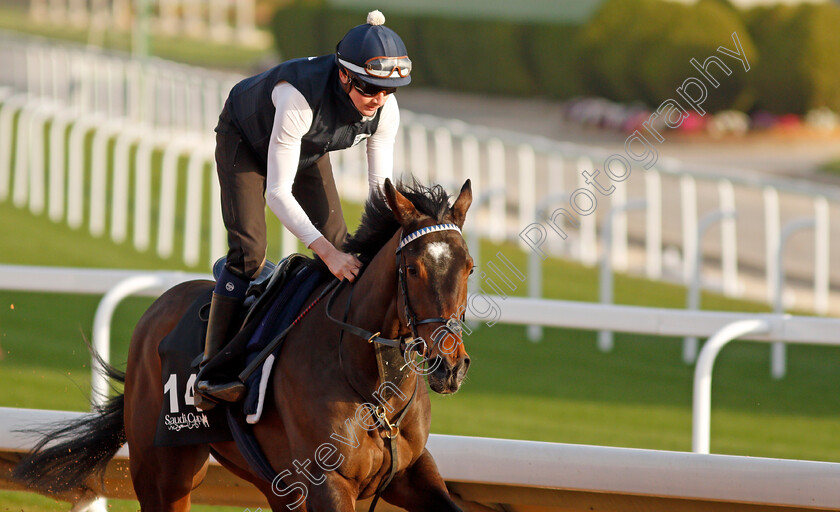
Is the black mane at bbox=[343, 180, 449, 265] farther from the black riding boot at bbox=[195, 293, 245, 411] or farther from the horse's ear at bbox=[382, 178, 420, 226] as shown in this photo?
the black riding boot at bbox=[195, 293, 245, 411]

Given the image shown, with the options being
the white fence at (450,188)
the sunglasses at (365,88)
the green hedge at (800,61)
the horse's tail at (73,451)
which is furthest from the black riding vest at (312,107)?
the green hedge at (800,61)

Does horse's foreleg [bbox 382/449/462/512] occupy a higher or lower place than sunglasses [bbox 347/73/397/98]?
lower

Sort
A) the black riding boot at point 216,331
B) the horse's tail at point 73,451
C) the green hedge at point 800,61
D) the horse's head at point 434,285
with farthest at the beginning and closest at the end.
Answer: the green hedge at point 800,61, the horse's tail at point 73,451, the black riding boot at point 216,331, the horse's head at point 434,285

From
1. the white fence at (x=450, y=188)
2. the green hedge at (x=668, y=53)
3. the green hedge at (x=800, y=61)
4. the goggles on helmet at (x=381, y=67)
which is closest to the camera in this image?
the goggles on helmet at (x=381, y=67)

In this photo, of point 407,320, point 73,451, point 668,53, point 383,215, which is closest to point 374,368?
point 407,320

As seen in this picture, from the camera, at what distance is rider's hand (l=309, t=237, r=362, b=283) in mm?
3182

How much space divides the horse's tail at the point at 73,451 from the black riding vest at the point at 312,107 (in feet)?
3.60

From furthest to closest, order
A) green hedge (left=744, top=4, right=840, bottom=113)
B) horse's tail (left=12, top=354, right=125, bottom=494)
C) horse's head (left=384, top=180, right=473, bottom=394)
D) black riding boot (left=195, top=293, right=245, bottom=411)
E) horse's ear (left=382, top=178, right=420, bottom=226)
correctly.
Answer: green hedge (left=744, top=4, right=840, bottom=113), horse's tail (left=12, top=354, right=125, bottom=494), black riding boot (left=195, top=293, right=245, bottom=411), horse's ear (left=382, top=178, right=420, bottom=226), horse's head (left=384, top=180, right=473, bottom=394)

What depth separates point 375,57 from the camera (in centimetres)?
312

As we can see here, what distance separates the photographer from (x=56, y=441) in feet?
12.7

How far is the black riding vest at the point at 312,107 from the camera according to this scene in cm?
326

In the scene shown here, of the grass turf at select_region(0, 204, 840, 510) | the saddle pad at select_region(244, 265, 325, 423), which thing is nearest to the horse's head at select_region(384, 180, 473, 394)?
the saddle pad at select_region(244, 265, 325, 423)

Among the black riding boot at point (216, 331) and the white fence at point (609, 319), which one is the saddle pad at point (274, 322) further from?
the white fence at point (609, 319)

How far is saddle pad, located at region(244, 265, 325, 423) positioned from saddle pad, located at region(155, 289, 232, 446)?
218 mm
